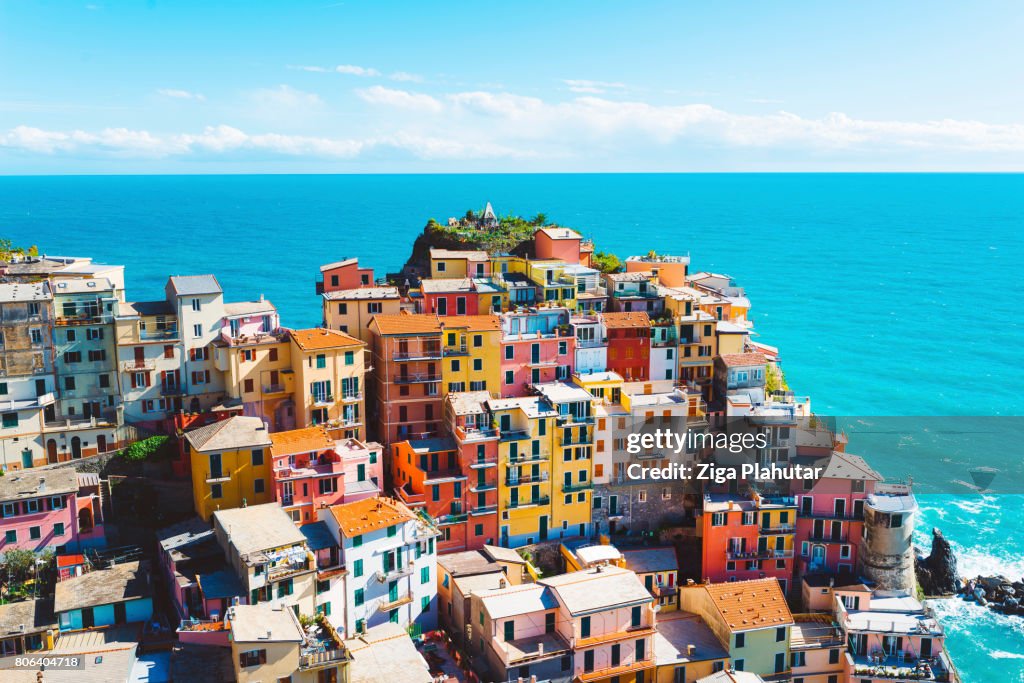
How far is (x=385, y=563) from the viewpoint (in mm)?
43812

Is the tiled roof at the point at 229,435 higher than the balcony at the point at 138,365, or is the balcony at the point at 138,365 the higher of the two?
the balcony at the point at 138,365

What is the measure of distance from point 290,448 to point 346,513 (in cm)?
559

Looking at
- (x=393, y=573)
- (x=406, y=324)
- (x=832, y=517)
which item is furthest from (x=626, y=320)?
(x=393, y=573)

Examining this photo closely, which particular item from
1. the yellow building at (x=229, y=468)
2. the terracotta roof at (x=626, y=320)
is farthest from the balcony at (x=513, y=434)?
the yellow building at (x=229, y=468)

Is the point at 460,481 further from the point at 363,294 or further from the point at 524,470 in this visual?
the point at 363,294

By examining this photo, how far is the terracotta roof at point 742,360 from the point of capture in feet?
195

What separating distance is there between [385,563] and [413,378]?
1411 cm

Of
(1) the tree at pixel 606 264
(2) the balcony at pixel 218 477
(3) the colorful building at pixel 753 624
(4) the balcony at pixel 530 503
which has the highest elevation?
(1) the tree at pixel 606 264

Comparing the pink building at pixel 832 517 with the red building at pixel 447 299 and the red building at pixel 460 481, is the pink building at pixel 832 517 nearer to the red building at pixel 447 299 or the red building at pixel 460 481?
the red building at pixel 460 481

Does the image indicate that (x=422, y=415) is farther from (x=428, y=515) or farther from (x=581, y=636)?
(x=581, y=636)

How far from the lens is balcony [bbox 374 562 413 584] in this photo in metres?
43.5

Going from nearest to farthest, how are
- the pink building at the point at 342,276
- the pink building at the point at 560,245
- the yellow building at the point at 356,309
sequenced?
the yellow building at the point at 356,309 → the pink building at the point at 342,276 → the pink building at the point at 560,245

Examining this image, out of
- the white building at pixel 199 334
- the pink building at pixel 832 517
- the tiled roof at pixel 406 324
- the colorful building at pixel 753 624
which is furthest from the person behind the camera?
the tiled roof at pixel 406 324

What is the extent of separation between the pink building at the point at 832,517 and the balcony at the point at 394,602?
2258cm
